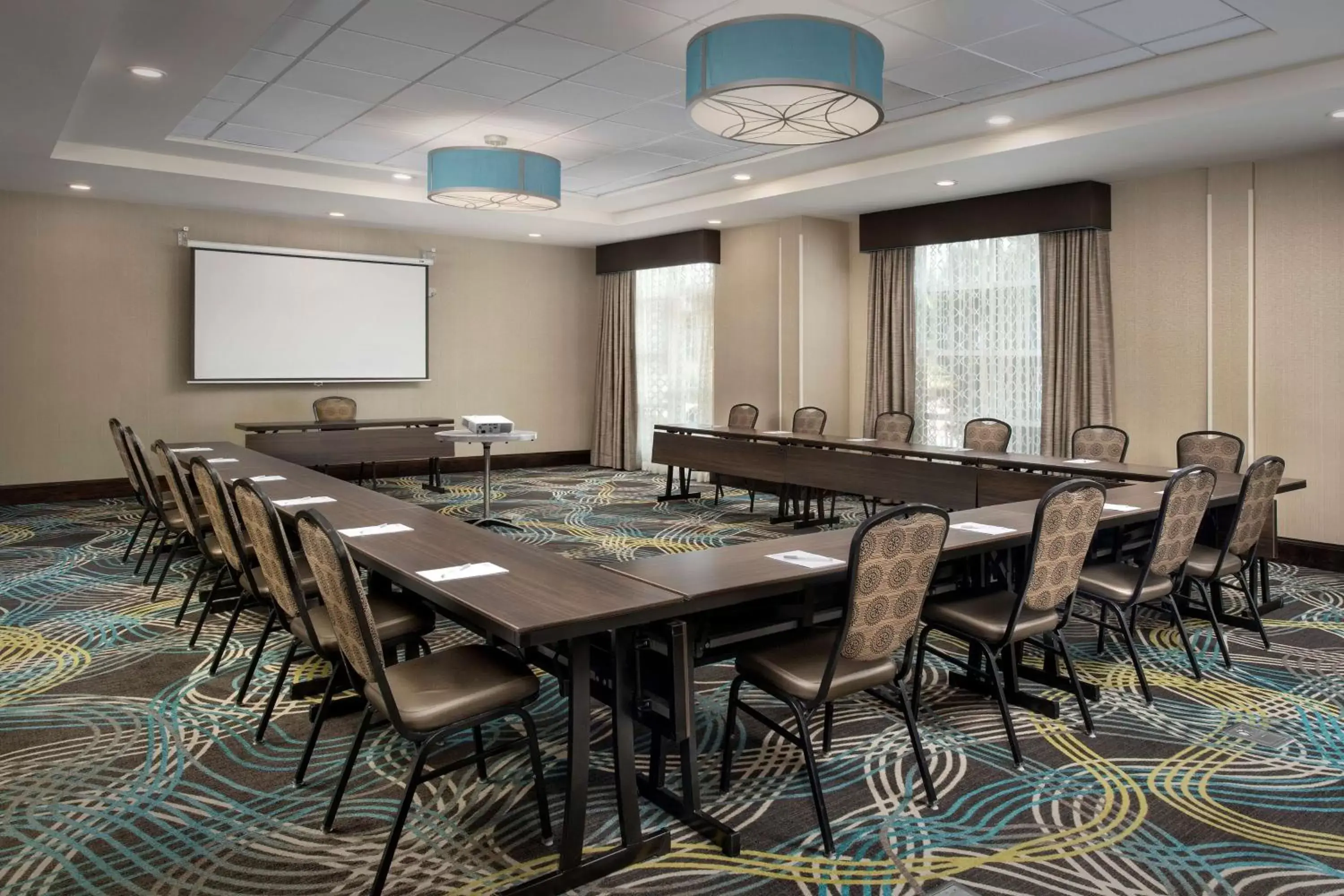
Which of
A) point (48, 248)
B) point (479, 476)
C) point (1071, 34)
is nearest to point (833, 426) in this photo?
point (479, 476)

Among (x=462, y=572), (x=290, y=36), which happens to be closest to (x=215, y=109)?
(x=290, y=36)

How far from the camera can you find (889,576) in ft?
8.34

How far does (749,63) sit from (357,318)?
711cm

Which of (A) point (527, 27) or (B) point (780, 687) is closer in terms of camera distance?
(B) point (780, 687)

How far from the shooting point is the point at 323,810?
268 cm

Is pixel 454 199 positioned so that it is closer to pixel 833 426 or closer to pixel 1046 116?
pixel 1046 116

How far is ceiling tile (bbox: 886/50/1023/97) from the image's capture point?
5.05 m

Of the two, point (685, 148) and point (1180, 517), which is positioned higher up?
point (685, 148)

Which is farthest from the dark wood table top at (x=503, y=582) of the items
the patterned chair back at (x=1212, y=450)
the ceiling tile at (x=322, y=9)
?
the patterned chair back at (x=1212, y=450)

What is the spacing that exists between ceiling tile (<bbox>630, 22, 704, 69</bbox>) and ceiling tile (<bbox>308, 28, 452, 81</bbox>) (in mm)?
1075

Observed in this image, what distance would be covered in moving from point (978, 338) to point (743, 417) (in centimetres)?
227

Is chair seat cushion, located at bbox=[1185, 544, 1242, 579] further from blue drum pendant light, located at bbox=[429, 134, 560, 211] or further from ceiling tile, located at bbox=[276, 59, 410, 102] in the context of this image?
ceiling tile, located at bbox=[276, 59, 410, 102]

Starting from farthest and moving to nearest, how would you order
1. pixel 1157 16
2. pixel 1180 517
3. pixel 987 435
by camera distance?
1. pixel 987 435
2. pixel 1157 16
3. pixel 1180 517

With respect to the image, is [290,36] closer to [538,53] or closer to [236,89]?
[236,89]
